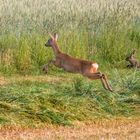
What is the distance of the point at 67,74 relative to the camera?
1277 centimetres

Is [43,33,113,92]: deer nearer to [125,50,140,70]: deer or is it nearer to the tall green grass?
the tall green grass

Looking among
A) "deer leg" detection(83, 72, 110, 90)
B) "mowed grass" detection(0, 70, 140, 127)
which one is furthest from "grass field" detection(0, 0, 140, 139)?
"deer leg" detection(83, 72, 110, 90)

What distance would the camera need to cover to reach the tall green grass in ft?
42.6

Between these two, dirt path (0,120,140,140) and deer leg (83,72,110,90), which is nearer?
dirt path (0,120,140,140)

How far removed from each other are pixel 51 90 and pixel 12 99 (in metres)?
0.97

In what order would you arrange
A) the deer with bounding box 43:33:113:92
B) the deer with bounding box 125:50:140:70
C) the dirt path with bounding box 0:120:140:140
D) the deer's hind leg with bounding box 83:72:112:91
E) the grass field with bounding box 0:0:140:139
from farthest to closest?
1. the deer with bounding box 125:50:140:70
2. the deer with bounding box 43:33:113:92
3. the deer's hind leg with bounding box 83:72:112:91
4. the grass field with bounding box 0:0:140:139
5. the dirt path with bounding box 0:120:140:140

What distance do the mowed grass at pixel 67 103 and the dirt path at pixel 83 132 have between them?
0.18m

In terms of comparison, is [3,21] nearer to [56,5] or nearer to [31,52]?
[31,52]

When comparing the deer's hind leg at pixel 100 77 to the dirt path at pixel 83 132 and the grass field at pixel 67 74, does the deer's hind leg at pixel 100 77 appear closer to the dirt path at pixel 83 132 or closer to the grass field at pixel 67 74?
the grass field at pixel 67 74

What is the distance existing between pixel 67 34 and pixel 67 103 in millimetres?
4812

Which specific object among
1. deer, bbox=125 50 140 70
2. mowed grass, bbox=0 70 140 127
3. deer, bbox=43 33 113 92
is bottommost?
deer, bbox=125 50 140 70

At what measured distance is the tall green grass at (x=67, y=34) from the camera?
1299cm

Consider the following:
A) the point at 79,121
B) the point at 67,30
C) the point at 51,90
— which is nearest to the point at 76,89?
the point at 51,90

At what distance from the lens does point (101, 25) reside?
1447cm
